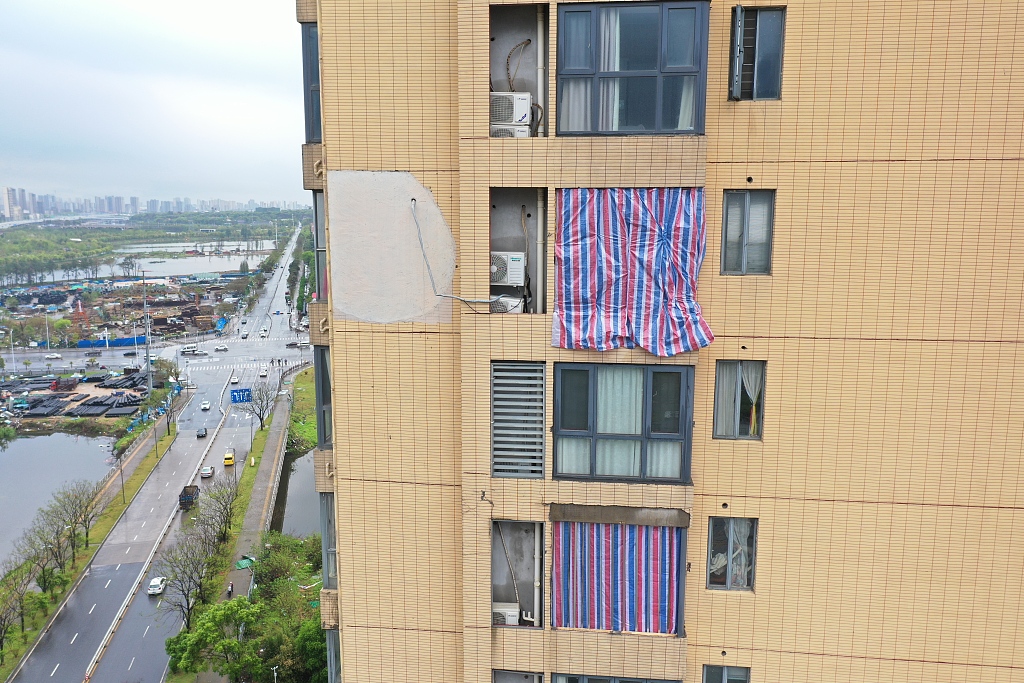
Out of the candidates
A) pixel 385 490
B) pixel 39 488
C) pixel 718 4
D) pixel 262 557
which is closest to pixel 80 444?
pixel 39 488

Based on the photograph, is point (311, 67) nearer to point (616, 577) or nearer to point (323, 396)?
point (323, 396)

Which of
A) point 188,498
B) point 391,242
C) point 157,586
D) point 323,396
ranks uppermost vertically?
point 391,242

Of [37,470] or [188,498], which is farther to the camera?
[37,470]

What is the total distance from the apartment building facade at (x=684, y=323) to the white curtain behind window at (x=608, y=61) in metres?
0.02

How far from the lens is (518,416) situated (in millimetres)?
7910

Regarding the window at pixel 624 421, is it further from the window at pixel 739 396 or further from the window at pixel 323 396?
the window at pixel 323 396

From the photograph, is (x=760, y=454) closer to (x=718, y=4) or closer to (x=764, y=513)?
(x=764, y=513)

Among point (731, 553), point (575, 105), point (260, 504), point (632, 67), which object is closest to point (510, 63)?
point (575, 105)

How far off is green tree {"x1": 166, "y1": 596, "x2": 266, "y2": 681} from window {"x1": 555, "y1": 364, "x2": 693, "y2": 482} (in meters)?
28.1

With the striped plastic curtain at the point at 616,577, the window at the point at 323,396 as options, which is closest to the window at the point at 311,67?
the window at the point at 323,396

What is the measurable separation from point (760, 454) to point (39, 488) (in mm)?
65086

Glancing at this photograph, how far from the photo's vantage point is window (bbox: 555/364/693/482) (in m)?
7.71

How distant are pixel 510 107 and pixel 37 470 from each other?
228 ft

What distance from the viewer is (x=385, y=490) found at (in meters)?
8.68
